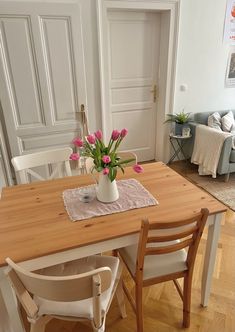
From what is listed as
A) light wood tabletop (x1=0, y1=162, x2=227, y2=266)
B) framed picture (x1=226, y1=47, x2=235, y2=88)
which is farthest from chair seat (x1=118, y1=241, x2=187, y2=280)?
framed picture (x1=226, y1=47, x2=235, y2=88)

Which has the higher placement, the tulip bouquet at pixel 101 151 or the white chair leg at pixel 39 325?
the tulip bouquet at pixel 101 151

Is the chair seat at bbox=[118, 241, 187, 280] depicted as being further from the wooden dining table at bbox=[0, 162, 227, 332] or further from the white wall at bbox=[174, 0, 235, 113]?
the white wall at bbox=[174, 0, 235, 113]

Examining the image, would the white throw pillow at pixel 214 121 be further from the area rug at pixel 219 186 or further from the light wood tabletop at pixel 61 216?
the light wood tabletop at pixel 61 216

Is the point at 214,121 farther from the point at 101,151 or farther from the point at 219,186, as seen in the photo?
the point at 101,151

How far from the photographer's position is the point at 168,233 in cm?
118

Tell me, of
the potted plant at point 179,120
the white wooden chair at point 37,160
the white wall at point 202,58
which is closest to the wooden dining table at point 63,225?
the white wooden chair at point 37,160

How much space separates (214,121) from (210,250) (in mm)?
2423

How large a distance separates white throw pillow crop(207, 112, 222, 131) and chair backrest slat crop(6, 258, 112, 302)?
297 centimetres

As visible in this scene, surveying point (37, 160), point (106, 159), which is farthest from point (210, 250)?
point (37, 160)

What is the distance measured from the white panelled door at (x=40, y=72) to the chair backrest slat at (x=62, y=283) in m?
1.96

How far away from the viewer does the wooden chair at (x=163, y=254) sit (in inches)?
44.0

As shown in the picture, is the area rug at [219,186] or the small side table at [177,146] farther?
the small side table at [177,146]

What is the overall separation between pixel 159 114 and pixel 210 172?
3.72 ft

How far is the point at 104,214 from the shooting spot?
1.28m
